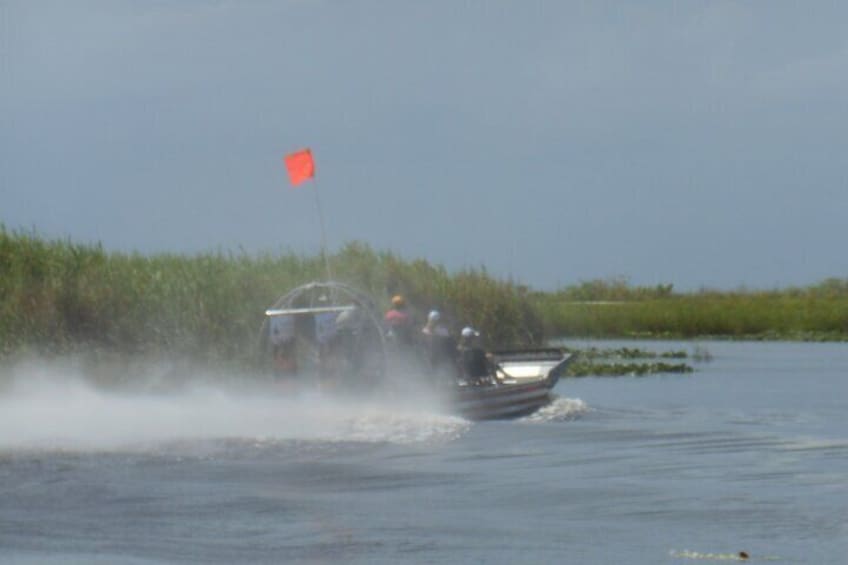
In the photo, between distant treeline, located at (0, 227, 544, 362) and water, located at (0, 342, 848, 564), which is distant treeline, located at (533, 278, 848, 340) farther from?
water, located at (0, 342, 848, 564)

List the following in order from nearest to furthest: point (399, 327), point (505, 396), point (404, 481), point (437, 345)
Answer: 1. point (404, 481)
2. point (399, 327)
3. point (437, 345)
4. point (505, 396)

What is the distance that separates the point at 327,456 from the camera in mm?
20484

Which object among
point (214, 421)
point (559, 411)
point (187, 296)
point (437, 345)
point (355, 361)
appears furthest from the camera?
point (187, 296)

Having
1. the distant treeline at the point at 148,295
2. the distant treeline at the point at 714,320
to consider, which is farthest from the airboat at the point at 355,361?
the distant treeline at the point at 714,320

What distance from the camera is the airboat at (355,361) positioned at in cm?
2409

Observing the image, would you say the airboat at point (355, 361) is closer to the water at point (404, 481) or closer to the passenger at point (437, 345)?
the passenger at point (437, 345)

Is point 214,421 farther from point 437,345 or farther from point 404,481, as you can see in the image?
point 404,481

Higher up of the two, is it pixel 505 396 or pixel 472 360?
pixel 472 360

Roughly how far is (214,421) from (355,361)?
2162mm

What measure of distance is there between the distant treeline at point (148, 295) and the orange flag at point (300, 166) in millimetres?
7922

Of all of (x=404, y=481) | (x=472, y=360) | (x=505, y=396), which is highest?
(x=472, y=360)

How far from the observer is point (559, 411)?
90.5 ft

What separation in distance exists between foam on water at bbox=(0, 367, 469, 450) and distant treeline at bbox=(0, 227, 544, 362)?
318 centimetres

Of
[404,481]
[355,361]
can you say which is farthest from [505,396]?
→ [404,481]
